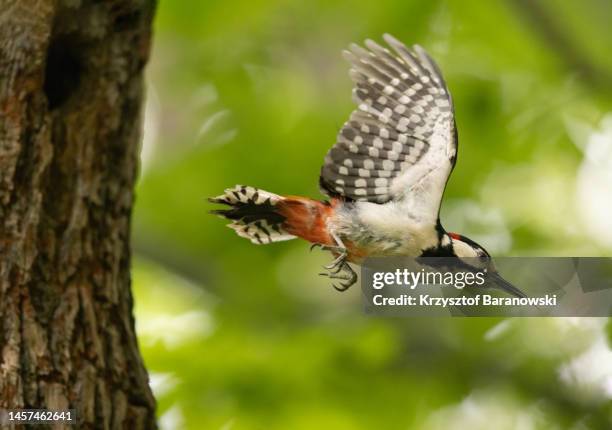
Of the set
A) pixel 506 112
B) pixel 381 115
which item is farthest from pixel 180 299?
pixel 381 115

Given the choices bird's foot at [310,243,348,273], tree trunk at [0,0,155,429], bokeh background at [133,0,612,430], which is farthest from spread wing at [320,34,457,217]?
bokeh background at [133,0,612,430]

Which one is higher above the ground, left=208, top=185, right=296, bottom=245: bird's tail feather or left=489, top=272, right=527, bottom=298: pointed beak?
left=208, top=185, right=296, bottom=245: bird's tail feather

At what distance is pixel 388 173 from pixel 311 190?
2.86 metres

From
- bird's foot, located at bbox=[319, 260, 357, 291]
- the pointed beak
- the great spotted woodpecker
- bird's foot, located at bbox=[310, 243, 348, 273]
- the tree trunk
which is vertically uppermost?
the tree trunk

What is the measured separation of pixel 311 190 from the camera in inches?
187

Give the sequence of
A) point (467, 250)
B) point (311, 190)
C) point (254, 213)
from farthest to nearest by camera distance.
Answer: point (311, 190)
point (254, 213)
point (467, 250)

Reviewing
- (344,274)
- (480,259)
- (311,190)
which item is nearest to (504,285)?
(480,259)

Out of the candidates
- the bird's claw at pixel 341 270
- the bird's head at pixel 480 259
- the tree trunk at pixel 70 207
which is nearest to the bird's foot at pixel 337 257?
the bird's claw at pixel 341 270

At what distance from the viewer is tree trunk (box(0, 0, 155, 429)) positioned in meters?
3.53

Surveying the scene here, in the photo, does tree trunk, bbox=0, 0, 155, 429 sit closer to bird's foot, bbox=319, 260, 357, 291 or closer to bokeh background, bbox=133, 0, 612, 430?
bokeh background, bbox=133, 0, 612, 430

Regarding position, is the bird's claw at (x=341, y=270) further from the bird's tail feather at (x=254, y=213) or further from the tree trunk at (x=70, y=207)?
the tree trunk at (x=70, y=207)

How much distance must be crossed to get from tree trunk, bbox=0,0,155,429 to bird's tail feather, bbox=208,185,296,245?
67.1 inches

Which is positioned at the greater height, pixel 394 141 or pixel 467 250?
pixel 394 141

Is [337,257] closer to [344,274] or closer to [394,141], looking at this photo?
[344,274]
